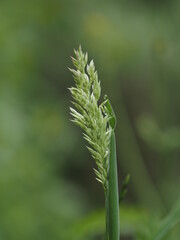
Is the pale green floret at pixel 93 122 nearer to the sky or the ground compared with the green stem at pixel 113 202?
nearer to the sky

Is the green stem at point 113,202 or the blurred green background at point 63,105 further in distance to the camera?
the blurred green background at point 63,105

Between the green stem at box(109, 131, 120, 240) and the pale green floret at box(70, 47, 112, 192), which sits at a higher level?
the pale green floret at box(70, 47, 112, 192)

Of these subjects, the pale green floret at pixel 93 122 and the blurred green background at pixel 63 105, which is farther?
the blurred green background at pixel 63 105

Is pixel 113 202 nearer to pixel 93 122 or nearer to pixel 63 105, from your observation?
pixel 93 122

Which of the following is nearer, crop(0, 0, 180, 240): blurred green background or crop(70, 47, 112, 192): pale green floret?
crop(70, 47, 112, 192): pale green floret

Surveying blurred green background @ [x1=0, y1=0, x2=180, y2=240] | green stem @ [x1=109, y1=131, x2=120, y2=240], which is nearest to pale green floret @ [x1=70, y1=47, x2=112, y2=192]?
green stem @ [x1=109, y1=131, x2=120, y2=240]

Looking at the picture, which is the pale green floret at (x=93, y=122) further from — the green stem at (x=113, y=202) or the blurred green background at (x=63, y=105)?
the blurred green background at (x=63, y=105)

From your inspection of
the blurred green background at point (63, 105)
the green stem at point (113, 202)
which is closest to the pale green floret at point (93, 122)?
the green stem at point (113, 202)

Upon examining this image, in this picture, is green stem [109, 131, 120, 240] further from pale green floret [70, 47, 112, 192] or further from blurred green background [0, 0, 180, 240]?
blurred green background [0, 0, 180, 240]

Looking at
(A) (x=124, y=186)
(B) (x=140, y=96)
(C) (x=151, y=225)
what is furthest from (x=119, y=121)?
(A) (x=124, y=186)
